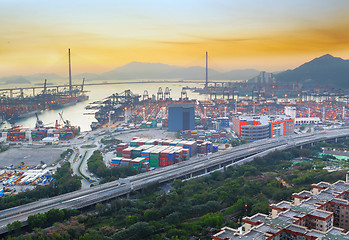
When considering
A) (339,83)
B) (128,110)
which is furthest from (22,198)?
(339,83)

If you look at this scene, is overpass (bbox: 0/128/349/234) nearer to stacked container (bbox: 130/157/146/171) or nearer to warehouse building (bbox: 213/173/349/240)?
stacked container (bbox: 130/157/146/171)

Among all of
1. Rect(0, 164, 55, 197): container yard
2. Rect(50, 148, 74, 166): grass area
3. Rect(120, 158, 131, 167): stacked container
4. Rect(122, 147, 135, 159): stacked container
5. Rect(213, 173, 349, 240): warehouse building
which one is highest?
Rect(213, 173, 349, 240): warehouse building

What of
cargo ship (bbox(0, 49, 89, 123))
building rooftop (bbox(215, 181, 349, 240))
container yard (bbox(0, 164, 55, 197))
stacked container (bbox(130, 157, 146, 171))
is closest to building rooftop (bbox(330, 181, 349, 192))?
building rooftop (bbox(215, 181, 349, 240))

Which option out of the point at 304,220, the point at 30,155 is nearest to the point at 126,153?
the point at 30,155

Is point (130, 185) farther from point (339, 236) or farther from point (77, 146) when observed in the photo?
point (77, 146)

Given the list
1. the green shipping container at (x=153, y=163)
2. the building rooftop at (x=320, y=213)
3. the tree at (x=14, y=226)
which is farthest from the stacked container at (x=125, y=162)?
the building rooftop at (x=320, y=213)
